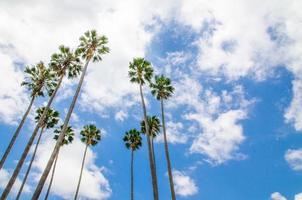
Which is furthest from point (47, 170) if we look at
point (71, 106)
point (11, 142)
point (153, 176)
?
point (11, 142)

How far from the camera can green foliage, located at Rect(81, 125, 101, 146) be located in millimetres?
50562

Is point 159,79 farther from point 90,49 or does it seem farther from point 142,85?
point 90,49

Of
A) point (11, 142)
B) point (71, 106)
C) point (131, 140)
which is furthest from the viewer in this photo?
point (131, 140)

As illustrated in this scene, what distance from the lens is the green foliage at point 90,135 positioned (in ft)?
166

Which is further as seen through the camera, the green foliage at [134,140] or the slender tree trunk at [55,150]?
the green foliage at [134,140]

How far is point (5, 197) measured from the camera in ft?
87.2

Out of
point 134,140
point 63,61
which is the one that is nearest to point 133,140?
point 134,140

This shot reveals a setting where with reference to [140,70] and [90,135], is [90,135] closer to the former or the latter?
[90,135]

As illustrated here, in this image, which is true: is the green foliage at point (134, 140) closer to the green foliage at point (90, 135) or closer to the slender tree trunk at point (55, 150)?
the green foliage at point (90, 135)

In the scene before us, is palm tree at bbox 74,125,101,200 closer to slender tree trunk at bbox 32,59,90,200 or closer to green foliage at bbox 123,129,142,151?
green foliage at bbox 123,129,142,151

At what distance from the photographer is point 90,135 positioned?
50.6 metres

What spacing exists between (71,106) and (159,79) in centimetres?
1796

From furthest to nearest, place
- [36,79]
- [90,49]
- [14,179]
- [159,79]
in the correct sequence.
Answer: [159,79], [36,79], [90,49], [14,179]

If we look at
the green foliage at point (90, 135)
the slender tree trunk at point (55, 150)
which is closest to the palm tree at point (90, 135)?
the green foliage at point (90, 135)
